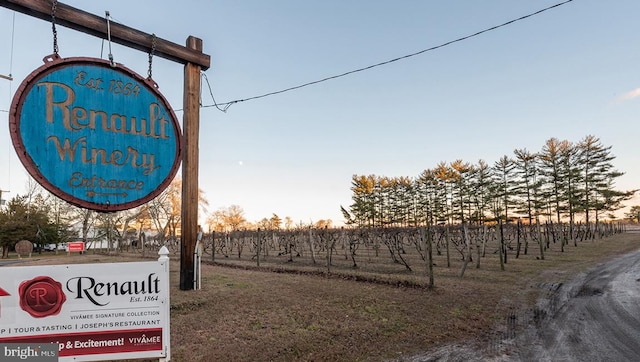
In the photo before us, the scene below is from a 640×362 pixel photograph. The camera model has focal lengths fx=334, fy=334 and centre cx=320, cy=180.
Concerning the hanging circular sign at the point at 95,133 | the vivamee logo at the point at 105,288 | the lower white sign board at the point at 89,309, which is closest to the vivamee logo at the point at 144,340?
the lower white sign board at the point at 89,309

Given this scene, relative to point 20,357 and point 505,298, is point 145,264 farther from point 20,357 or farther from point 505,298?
point 505,298

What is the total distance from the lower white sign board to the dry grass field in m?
1.49

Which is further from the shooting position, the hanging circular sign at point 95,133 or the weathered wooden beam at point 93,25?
the weathered wooden beam at point 93,25


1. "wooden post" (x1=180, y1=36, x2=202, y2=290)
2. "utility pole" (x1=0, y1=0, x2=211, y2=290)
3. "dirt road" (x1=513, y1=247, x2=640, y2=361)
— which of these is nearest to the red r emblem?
"utility pole" (x1=0, y1=0, x2=211, y2=290)

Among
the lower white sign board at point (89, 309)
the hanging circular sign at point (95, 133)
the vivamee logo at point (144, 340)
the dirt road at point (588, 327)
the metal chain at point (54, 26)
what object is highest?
the metal chain at point (54, 26)

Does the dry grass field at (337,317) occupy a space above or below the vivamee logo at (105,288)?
below

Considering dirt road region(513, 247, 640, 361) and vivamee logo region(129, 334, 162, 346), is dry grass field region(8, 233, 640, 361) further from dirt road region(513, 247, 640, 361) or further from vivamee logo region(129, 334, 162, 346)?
vivamee logo region(129, 334, 162, 346)

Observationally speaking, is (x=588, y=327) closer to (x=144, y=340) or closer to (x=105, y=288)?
(x=144, y=340)

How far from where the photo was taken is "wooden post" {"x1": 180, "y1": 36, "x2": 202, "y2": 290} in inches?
215

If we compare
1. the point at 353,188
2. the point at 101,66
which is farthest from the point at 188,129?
the point at 353,188

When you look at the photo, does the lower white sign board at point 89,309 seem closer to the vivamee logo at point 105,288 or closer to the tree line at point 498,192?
the vivamee logo at point 105,288

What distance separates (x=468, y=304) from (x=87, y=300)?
7831mm

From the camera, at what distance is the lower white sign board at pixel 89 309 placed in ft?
9.99

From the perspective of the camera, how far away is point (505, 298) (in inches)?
348
